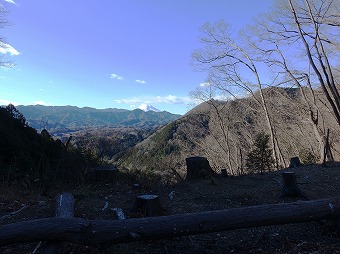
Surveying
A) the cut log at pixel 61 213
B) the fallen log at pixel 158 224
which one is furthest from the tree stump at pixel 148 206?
the fallen log at pixel 158 224

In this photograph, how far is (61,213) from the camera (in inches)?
157

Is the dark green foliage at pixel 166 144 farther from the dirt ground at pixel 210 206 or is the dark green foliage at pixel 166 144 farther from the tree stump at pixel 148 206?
the tree stump at pixel 148 206

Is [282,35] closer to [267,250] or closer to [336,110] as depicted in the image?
[336,110]

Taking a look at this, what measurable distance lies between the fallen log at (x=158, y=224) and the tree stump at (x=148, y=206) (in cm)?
132

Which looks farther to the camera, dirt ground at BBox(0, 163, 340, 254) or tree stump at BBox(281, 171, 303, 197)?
tree stump at BBox(281, 171, 303, 197)

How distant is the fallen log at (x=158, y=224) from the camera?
119 inches

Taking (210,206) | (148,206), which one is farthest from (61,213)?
(210,206)

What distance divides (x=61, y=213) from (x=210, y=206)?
284 cm

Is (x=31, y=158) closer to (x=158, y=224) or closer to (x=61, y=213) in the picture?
(x=61, y=213)

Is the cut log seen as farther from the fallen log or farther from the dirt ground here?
the dirt ground

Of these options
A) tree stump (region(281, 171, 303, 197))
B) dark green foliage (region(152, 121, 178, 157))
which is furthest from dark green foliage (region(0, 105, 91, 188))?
dark green foliage (region(152, 121, 178, 157))

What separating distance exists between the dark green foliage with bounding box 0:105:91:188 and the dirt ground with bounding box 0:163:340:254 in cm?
141

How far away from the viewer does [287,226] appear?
14.1ft

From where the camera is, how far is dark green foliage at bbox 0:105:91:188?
8110 millimetres
